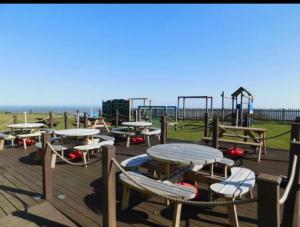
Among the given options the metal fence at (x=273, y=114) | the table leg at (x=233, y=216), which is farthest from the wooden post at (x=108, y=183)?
the metal fence at (x=273, y=114)

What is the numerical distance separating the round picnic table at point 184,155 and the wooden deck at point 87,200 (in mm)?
663

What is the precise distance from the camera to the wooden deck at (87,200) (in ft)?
10.4

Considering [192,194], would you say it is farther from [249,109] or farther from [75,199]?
[249,109]

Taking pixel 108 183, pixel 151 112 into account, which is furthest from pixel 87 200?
pixel 151 112

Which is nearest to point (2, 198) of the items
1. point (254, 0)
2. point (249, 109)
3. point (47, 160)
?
point (47, 160)

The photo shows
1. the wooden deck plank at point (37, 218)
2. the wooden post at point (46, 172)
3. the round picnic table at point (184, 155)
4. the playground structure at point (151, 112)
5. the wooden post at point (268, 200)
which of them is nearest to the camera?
the wooden post at point (268, 200)

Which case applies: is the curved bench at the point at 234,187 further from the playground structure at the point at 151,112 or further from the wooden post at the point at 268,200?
the playground structure at the point at 151,112

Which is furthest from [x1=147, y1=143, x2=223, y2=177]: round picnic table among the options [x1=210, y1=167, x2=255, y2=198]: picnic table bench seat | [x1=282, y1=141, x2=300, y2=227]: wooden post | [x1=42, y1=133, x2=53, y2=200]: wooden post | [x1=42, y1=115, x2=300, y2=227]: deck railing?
[x1=42, y1=133, x2=53, y2=200]: wooden post

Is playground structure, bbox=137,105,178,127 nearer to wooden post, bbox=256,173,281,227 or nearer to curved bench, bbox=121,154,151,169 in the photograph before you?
curved bench, bbox=121,154,151,169

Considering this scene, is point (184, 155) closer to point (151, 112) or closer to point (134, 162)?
point (134, 162)

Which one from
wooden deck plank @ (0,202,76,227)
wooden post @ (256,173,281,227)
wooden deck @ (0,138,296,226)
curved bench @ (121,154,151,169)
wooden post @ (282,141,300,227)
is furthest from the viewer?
curved bench @ (121,154,151,169)

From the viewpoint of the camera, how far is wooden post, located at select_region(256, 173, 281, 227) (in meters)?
1.67

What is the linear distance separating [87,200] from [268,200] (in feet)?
9.34

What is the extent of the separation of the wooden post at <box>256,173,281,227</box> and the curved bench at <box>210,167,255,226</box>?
39.7 inches
